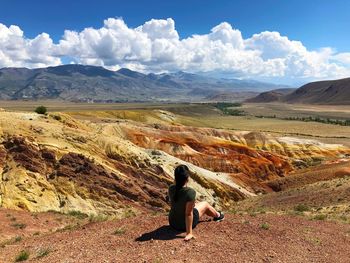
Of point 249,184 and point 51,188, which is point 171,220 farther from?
point 249,184

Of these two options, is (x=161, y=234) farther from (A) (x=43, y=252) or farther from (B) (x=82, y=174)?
(B) (x=82, y=174)

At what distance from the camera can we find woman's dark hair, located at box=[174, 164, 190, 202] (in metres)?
11.0

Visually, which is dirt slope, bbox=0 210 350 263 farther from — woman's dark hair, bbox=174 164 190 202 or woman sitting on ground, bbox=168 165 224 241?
woman's dark hair, bbox=174 164 190 202

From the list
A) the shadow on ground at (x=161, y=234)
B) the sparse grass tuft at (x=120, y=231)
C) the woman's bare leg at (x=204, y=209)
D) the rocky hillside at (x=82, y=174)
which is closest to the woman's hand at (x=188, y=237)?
the shadow on ground at (x=161, y=234)

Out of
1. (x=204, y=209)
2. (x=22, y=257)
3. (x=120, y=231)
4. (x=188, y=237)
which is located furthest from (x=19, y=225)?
(x=188, y=237)

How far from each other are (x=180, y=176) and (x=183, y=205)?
35.5 inches

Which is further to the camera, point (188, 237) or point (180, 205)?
point (180, 205)

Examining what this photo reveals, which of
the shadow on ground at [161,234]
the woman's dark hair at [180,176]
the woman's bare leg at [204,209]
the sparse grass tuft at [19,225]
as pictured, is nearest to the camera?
the woman's dark hair at [180,176]

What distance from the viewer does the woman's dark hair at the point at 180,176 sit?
36.1 feet

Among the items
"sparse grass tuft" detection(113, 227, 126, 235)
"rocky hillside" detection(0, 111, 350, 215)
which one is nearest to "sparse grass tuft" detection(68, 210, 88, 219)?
"rocky hillside" detection(0, 111, 350, 215)

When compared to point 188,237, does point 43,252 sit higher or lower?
lower

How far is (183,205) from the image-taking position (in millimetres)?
11336

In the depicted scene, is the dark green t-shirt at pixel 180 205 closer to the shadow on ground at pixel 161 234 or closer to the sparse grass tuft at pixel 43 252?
the shadow on ground at pixel 161 234

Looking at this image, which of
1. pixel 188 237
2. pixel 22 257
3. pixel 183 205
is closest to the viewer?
pixel 188 237
